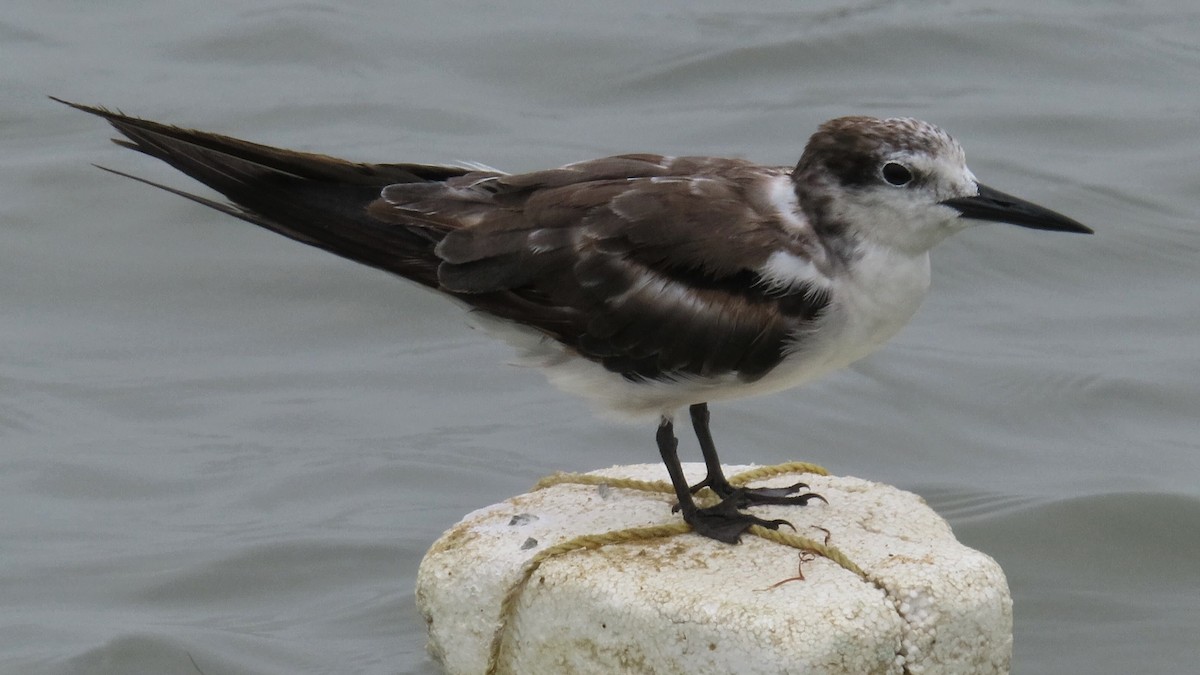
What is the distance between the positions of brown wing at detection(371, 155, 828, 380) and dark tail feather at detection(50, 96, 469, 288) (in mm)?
107

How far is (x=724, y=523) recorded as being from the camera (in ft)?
25.4

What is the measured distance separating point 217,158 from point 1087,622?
4.96 metres

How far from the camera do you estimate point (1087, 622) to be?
9.62 m

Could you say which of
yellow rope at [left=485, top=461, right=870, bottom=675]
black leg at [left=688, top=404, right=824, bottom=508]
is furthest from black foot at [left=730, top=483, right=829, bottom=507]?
yellow rope at [left=485, top=461, right=870, bottom=675]

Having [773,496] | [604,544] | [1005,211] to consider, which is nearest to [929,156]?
[1005,211]

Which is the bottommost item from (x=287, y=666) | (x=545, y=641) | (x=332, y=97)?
(x=287, y=666)

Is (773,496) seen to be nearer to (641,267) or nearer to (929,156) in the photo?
(641,267)

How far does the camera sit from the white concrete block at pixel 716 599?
276 inches

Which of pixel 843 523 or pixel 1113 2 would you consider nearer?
pixel 843 523

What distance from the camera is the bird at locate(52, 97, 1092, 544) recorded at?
24.1ft

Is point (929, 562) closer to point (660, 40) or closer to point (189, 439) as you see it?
point (189, 439)

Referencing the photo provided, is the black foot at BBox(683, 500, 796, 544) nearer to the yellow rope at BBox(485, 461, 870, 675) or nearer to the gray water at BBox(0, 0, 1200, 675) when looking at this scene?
the yellow rope at BBox(485, 461, 870, 675)

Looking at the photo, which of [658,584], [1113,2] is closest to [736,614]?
[658,584]

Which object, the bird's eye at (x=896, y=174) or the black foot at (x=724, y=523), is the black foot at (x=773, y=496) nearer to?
the black foot at (x=724, y=523)
